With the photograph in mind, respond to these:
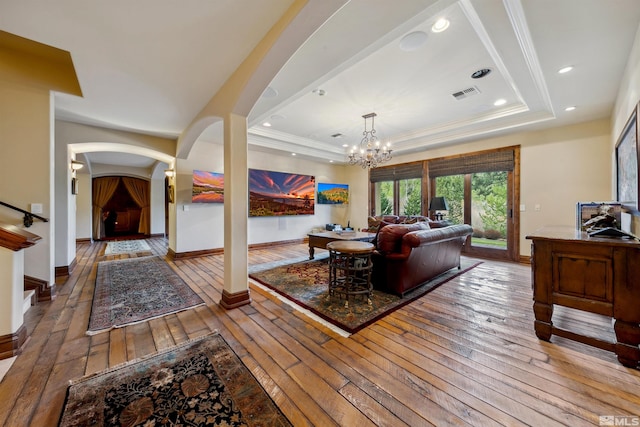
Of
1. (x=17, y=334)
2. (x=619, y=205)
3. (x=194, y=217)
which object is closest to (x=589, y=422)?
(x=619, y=205)

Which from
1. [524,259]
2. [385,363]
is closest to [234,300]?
[385,363]

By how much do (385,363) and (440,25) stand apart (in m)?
3.11

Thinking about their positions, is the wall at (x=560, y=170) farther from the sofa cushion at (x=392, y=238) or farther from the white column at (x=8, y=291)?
the white column at (x=8, y=291)

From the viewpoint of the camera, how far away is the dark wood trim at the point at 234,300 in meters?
2.71

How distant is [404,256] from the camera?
2926 mm

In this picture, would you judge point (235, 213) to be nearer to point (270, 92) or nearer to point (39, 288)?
point (270, 92)

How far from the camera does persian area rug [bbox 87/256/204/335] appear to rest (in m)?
2.48

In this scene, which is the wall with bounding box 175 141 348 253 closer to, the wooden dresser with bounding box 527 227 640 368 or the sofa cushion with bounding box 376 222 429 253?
the sofa cushion with bounding box 376 222 429 253

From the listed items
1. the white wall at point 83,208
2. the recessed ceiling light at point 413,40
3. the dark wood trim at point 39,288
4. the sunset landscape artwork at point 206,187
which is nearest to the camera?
the recessed ceiling light at point 413,40

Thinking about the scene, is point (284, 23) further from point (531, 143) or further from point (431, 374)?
point (531, 143)

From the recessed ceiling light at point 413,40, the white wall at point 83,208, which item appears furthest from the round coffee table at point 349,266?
the white wall at point 83,208

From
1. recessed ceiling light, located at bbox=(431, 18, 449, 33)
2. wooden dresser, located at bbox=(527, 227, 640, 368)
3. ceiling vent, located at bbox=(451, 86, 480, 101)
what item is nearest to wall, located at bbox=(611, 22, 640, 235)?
wooden dresser, located at bbox=(527, 227, 640, 368)

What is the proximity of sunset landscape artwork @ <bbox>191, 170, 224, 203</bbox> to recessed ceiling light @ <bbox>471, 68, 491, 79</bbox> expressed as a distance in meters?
5.26

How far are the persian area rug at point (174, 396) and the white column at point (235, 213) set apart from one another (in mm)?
956
